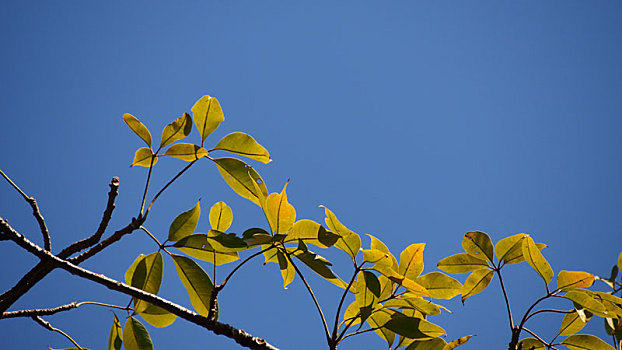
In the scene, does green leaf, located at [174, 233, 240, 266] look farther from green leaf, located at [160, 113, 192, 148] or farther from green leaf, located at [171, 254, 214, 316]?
green leaf, located at [160, 113, 192, 148]

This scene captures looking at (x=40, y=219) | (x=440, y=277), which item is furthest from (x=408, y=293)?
(x=40, y=219)

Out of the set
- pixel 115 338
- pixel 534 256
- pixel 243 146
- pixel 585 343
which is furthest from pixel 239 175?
pixel 585 343

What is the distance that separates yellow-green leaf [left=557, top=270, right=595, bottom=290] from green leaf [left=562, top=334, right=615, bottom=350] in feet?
0.25

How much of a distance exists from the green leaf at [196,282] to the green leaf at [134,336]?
97 millimetres

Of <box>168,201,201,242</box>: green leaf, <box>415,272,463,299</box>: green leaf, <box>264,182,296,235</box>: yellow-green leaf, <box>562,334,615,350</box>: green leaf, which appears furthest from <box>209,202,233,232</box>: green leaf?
<box>562,334,615,350</box>: green leaf

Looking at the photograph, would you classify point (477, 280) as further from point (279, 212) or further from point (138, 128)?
point (138, 128)

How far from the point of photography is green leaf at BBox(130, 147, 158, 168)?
0.62 m

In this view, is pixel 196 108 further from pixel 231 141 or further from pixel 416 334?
pixel 416 334

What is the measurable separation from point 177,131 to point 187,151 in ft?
0.09

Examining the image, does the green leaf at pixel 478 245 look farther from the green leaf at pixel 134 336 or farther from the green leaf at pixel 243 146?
the green leaf at pixel 134 336

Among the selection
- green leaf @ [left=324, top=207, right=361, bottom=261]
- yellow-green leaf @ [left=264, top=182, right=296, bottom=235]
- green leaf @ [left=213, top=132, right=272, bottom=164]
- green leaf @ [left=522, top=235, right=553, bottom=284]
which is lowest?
yellow-green leaf @ [left=264, top=182, right=296, bottom=235]

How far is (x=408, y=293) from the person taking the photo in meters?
0.59

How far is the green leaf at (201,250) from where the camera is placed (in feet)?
1.91

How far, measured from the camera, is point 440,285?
61cm
